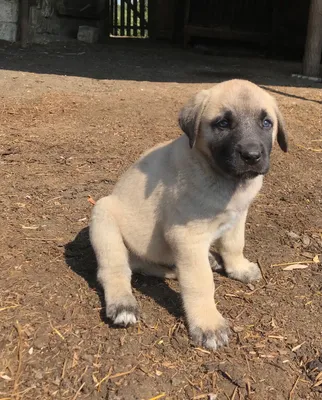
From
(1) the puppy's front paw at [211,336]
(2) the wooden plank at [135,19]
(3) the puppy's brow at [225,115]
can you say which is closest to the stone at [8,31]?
(2) the wooden plank at [135,19]

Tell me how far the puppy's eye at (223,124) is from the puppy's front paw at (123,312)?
49.2 inches

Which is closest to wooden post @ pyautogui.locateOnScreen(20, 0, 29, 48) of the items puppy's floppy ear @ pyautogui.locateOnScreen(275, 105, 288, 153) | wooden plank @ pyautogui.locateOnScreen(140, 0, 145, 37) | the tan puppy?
wooden plank @ pyautogui.locateOnScreen(140, 0, 145, 37)

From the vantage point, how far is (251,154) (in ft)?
10.1

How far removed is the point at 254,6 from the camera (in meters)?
15.8

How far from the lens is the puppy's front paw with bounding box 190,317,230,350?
3.14 metres

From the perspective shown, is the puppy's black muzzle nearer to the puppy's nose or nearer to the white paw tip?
the puppy's nose

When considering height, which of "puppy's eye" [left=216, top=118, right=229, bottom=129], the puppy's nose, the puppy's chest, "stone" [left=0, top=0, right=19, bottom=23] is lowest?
the puppy's chest

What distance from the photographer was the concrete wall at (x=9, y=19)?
558 inches

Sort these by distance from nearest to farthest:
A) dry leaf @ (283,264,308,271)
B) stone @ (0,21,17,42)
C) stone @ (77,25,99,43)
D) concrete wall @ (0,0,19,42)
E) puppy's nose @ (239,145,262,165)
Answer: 1. puppy's nose @ (239,145,262,165)
2. dry leaf @ (283,264,308,271)
3. concrete wall @ (0,0,19,42)
4. stone @ (0,21,17,42)
5. stone @ (77,25,99,43)

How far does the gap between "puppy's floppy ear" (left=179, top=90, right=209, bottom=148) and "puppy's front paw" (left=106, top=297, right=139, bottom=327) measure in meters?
1.09

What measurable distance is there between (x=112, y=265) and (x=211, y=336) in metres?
0.85

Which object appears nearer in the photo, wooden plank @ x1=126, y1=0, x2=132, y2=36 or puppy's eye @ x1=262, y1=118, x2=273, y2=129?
puppy's eye @ x1=262, y1=118, x2=273, y2=129

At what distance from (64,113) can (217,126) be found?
488 centimetres

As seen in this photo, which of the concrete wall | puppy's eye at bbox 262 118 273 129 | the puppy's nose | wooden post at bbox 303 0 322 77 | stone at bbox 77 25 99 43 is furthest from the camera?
stone at bbox 77 25 99 43
